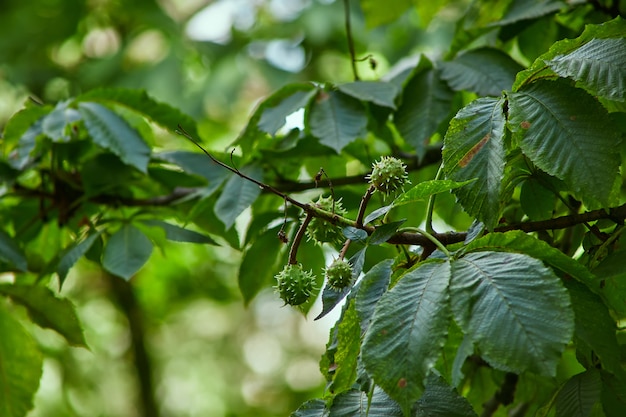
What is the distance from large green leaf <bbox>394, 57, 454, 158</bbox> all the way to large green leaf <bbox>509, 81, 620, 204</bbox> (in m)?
0.44

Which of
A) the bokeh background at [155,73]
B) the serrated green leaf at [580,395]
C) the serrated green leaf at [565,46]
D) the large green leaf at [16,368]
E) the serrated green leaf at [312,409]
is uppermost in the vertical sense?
the bokeh background at [155,73]

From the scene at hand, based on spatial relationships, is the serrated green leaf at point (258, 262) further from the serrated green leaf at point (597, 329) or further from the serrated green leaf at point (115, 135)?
the serrated green leaf at point (597, 329)

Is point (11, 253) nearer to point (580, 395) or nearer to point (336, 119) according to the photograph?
point (336, 119)

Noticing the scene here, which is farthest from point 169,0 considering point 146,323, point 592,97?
point 592,97

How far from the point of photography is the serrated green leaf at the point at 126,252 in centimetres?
130

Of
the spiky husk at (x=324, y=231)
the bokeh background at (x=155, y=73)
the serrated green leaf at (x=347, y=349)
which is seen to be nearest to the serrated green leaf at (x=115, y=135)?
the spiky husk at (x=324, y=231)

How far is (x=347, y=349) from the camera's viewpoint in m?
0.82

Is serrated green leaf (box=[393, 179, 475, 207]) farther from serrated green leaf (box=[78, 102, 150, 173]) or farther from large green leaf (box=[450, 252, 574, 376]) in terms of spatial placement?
serrated green leaf (box=[78, 102, 150, 173])

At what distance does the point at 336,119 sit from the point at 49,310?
66 centimetres

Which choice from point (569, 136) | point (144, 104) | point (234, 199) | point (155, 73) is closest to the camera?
point (569, 136)

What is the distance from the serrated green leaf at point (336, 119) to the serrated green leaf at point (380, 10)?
1.43 feet

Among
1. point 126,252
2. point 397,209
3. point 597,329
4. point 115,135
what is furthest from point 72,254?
point 597,329

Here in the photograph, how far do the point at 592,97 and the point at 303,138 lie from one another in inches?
26.2

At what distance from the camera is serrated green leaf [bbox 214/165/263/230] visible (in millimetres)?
1236
